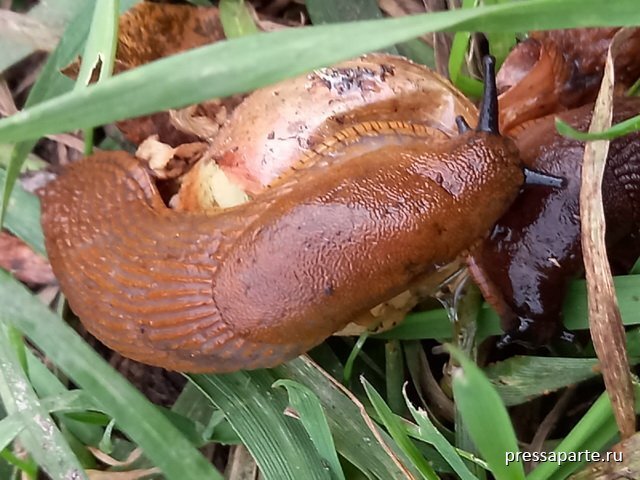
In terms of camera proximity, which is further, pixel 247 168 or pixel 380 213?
pixel 247 168

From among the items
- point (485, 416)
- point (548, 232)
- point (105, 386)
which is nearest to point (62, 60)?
point (105, 386)

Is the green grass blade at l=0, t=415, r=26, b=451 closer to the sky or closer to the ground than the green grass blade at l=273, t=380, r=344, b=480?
closer to the ground

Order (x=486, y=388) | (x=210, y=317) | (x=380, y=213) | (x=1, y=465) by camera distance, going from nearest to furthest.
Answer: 1. (x=486, y=388)
2. (x=380, y=213)
3. (x=210, y=317)
4. (x=1, y=465)

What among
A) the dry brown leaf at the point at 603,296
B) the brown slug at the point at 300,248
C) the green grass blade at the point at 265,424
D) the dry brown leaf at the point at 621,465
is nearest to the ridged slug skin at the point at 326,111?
the brown slug at the point at 300,248

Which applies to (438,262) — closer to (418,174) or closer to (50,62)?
(418,174)

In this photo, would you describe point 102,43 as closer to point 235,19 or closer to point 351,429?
point 235,19

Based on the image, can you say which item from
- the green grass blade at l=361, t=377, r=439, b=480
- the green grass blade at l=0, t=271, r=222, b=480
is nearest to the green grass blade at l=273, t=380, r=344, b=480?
the green grass blade at l=361, t=377, r=439, b=480

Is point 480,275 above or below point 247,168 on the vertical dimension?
below

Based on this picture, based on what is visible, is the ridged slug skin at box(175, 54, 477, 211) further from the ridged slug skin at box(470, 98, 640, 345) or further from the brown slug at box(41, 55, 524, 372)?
the ridged slug skin at box(470, 98, 640, 345)

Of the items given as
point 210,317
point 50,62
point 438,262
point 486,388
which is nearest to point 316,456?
point 210,317
